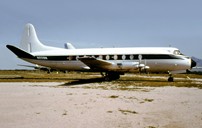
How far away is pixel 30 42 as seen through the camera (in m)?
33.1

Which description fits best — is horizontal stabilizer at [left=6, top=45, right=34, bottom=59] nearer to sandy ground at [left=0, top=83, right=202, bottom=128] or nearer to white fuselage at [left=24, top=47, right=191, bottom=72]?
white fuselage at [left=24, top=47, right=191, bottom=72]

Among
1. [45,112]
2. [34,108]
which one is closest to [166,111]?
[45,112]

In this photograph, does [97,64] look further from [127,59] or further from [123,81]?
[123,81]

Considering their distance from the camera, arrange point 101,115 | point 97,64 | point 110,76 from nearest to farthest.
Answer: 1. point 101,115
2. point 97,64
3. point 110,76

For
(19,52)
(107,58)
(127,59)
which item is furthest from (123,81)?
(19,52)

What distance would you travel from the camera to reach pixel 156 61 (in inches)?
1088

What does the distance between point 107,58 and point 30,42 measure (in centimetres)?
1140

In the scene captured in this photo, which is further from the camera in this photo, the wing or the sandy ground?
the wing

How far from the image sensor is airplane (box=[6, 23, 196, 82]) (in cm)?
2700

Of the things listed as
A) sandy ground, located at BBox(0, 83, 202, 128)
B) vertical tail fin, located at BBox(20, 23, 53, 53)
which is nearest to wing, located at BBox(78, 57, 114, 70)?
vertical tail fin, located at BBox(20, 23, 53, 53)

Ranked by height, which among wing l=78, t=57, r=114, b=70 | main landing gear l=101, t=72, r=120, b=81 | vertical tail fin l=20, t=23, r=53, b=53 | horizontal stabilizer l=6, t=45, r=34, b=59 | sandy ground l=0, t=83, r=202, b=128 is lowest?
sandy ground l=0, t=83, r=202, b=128

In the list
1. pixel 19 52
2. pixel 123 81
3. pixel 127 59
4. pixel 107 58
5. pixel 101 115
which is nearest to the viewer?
pixel 101 115

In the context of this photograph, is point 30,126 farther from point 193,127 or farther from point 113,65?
point 113,65

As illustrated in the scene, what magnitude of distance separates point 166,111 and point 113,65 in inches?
664
